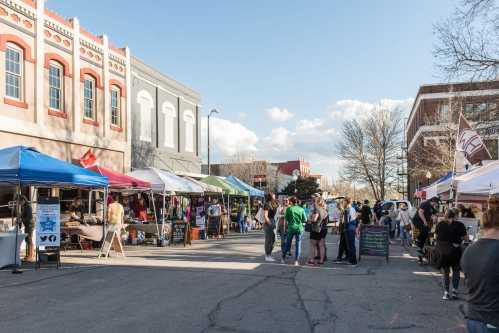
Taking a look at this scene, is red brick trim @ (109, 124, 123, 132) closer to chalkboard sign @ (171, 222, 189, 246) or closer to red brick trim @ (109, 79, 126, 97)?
red brick trim @ (109, 79, 126, 97)

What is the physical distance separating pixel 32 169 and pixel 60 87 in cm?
896

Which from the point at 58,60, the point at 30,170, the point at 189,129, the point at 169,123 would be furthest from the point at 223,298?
A: the point at 189,129

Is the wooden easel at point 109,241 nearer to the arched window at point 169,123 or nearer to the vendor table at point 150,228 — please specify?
the vendor table at point 150,228

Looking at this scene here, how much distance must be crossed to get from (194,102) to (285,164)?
76.1 m

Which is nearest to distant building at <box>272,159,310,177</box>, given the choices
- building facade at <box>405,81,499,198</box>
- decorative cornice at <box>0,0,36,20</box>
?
building facade at <box>405,81,499,198</box>

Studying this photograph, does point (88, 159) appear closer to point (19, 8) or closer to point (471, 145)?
point (19, 8)

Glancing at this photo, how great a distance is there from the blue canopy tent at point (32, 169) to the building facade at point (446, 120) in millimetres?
10464

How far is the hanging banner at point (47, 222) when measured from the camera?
12203 millimetres

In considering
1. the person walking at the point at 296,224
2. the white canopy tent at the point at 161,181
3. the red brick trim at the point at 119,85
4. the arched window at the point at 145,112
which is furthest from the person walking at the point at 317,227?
the arched window at the point at 145,112

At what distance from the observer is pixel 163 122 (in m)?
28.6

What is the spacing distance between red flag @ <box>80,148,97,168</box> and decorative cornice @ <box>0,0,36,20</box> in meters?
5.78

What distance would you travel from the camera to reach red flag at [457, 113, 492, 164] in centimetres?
1222

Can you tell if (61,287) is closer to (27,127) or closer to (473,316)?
(473,316)

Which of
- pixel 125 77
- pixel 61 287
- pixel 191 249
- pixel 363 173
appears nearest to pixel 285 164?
pixel 363 173
